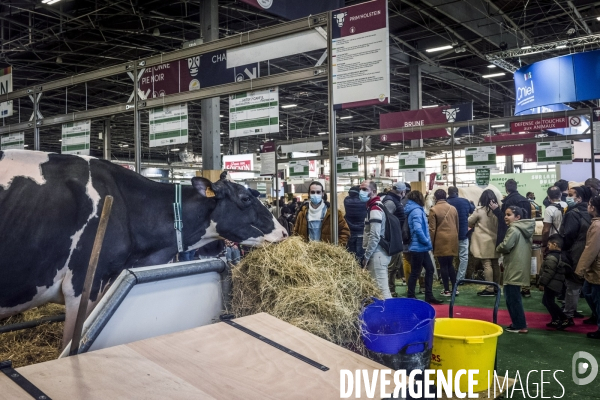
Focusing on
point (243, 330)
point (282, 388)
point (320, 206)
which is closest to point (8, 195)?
point (243, 330)

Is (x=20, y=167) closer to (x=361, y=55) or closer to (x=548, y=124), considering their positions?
(x=361, y=55)

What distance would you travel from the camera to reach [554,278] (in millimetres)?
5758

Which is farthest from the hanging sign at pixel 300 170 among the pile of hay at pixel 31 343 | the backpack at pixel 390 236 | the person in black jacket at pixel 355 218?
the pile of hay at pixel 31 343

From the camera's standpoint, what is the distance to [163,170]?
2747cm

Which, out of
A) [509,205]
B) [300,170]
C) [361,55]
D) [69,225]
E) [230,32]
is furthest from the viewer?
[230,32]

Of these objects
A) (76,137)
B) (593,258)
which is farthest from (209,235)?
(593,258)

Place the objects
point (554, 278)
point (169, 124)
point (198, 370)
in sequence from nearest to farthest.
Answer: point (198, 370) → point (169, 124) → point (554, 278)

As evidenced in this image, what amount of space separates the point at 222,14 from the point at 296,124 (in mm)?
16429

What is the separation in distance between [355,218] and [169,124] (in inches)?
122

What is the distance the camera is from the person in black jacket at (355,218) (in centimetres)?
704

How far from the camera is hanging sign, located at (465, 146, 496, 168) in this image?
37.2ft

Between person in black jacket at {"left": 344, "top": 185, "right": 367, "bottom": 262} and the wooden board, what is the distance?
5.09m

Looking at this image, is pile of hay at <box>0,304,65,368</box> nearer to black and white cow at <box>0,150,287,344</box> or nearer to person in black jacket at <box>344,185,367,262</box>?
black and white cow at <box>0,150,287,344</box>

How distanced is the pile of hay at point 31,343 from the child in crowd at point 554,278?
507 cm
